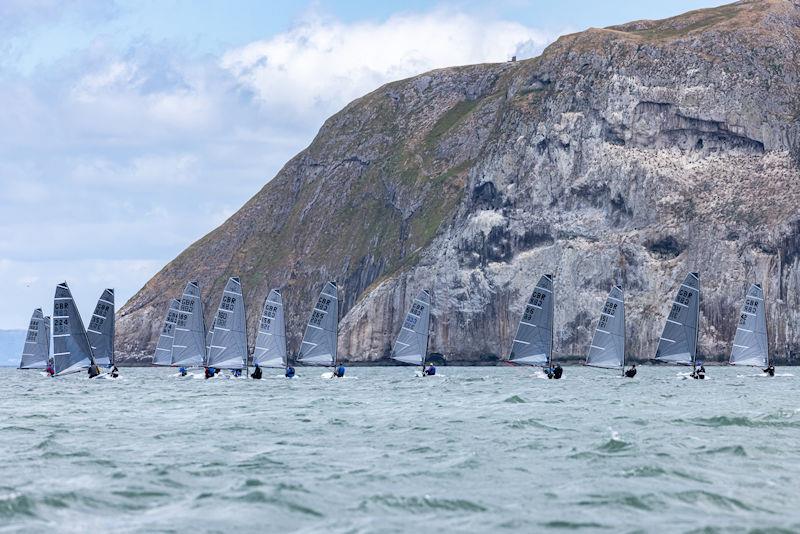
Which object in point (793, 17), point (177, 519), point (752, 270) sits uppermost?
point (793, 17)

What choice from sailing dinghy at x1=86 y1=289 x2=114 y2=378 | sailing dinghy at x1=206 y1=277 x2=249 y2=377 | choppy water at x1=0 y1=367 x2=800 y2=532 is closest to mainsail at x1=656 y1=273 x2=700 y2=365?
sailing dinghy at x1=206 y1=277 x2=249 y2=377

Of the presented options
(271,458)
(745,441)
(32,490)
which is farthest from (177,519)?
(745,441)

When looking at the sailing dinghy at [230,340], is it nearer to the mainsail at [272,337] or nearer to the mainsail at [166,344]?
the mainsail at [272,337]

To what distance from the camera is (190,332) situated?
9581 centimetres

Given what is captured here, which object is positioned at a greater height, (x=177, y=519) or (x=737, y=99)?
(x=737, y=99)

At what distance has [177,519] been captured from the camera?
26234 mm

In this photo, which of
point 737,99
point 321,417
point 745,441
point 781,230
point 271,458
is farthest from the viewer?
point 737,99

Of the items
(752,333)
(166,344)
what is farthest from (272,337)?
(752,333)

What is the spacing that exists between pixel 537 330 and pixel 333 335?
14782mm

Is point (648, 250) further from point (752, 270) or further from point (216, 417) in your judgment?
point (216, 417)

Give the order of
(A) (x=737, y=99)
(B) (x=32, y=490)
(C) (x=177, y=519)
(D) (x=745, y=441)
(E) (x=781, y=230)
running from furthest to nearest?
(A) (x=737, y=99) < (E) (x=781, y=230) < (D) (x=745, y=441) < (B) (x=32, y=490) < (C) (x=177, y=519)

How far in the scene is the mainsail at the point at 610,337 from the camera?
90438mm

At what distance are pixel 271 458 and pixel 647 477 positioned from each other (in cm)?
1041

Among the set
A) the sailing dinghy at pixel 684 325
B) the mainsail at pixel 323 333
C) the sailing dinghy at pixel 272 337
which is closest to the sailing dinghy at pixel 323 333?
the mainsail at pixel 323 333
